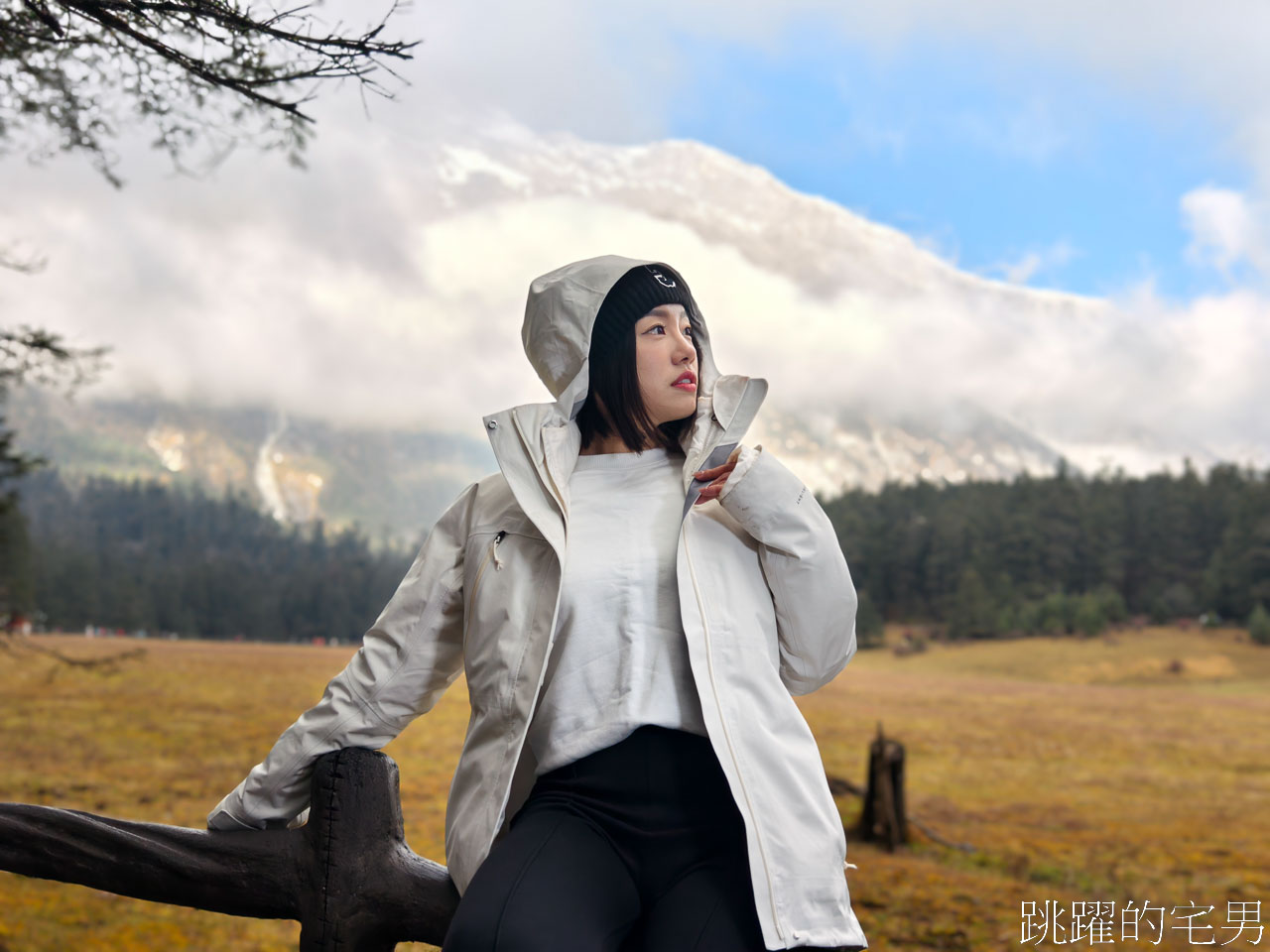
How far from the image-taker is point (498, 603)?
1.37 m

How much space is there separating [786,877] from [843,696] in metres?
17.6


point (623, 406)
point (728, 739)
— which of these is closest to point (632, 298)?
point (623, 406)

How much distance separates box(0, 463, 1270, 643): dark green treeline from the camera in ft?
75.0

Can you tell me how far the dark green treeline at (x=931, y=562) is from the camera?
22875mm

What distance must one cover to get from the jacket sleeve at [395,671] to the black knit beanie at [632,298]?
0.37 meters

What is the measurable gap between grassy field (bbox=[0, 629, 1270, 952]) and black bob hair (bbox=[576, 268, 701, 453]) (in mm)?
3917

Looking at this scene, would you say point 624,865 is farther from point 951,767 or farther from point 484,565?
point 951,767

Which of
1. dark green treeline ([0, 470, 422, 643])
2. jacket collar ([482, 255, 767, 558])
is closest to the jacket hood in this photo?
jacket collar ([482, 255, 767, 558])

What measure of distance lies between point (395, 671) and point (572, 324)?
62 cm

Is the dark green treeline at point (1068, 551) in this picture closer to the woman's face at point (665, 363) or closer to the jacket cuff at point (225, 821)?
the woman's face at point (665, 363)

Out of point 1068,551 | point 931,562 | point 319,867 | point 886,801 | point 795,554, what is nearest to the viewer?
point 795,554

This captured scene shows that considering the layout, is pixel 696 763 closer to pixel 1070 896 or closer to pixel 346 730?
pixel 346 730

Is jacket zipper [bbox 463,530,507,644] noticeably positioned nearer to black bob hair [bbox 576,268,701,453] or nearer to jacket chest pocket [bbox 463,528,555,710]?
jacket chest pocket [bbox 463,528,555,710]

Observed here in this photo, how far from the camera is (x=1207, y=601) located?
22.1 metres
